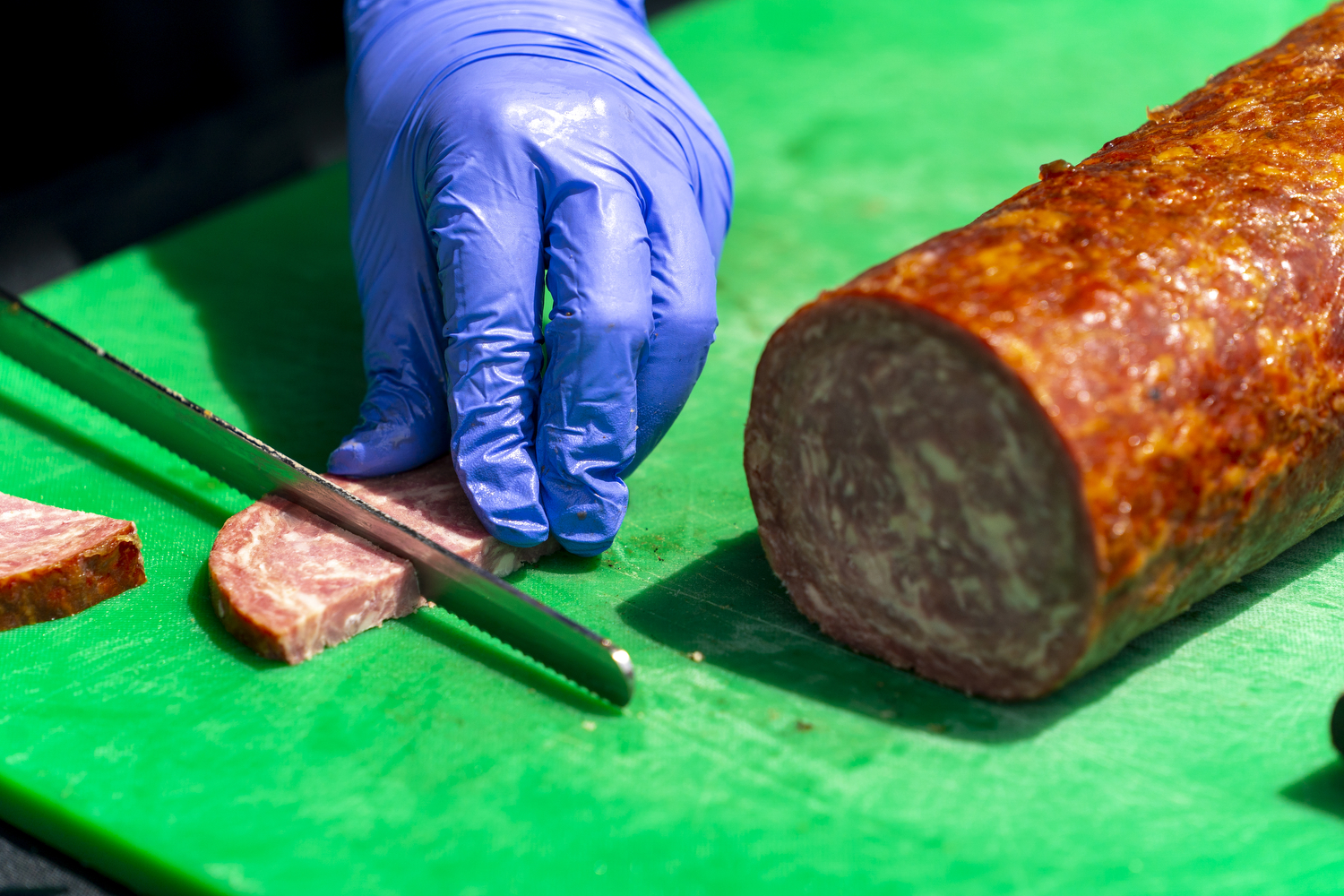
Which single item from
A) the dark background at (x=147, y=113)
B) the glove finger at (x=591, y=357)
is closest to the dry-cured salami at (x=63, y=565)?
the glove finger at (x=591, y=357)

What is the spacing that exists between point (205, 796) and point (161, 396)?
1.50 meters

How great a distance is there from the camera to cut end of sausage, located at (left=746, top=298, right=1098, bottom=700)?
2420 mm

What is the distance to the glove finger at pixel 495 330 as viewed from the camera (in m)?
3.22

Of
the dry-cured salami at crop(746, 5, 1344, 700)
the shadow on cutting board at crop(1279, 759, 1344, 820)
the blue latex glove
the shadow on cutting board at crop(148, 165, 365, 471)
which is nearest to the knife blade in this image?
the blue latex glove

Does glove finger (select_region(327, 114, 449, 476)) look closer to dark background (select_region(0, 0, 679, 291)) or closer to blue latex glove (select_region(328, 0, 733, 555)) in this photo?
blue latex glove (select_region(328, 0, 733, 555))

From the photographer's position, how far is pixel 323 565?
313 centimetres

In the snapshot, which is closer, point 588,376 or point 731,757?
point 731,757

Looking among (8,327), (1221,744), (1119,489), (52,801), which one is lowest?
(52,801)

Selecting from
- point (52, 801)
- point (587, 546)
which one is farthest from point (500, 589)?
point (52, 801)

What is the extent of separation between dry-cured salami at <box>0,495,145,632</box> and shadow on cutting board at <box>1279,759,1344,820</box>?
2856mm

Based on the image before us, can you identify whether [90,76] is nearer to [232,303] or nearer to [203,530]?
[232,303]

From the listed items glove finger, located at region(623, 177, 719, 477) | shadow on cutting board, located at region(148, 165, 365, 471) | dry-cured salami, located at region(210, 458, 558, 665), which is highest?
glove finger, located at region(623, 177, 719, 477)

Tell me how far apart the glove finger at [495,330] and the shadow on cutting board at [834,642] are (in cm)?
45

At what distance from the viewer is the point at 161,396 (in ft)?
12.0
